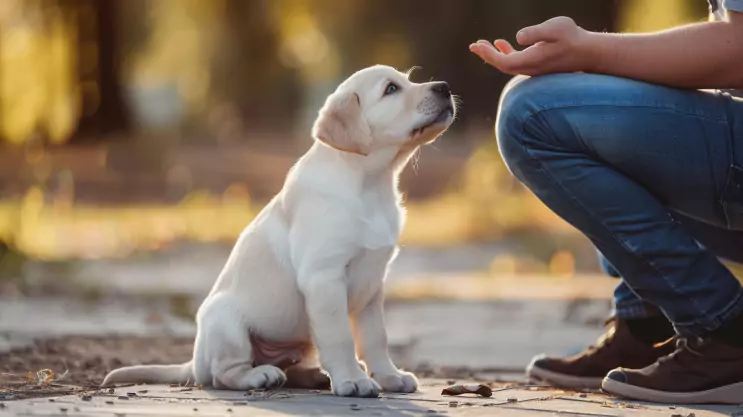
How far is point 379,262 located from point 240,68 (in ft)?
64.2

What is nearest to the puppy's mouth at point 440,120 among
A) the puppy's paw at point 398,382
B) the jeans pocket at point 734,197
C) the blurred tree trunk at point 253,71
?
the puppy's paw at point 398,382

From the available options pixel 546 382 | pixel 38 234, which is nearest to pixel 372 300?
pixel 546 382

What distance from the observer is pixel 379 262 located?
365 cm

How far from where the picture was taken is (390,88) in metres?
3.85

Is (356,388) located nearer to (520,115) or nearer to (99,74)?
(520,115)

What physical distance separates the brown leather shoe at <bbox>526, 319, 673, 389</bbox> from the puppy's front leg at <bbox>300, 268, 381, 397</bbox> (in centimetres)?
75

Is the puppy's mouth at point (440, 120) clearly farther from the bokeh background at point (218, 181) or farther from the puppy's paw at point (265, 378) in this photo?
the puppy's paw at point (265, 378)

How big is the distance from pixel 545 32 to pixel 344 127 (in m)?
0.67

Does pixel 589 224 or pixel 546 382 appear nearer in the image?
pixel 589 224

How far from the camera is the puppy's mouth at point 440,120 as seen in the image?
Answer: 3.79 m

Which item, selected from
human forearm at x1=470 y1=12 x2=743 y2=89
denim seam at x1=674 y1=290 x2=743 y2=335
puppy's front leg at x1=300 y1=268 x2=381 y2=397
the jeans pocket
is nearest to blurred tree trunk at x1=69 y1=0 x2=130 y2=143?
puppy's front leg at x1=300 y1=268 x2=381 y2=397

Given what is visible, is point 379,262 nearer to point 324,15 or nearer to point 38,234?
point 38,234

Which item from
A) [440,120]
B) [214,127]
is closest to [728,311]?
[440,120]

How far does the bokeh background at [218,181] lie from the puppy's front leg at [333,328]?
0.73 meters
